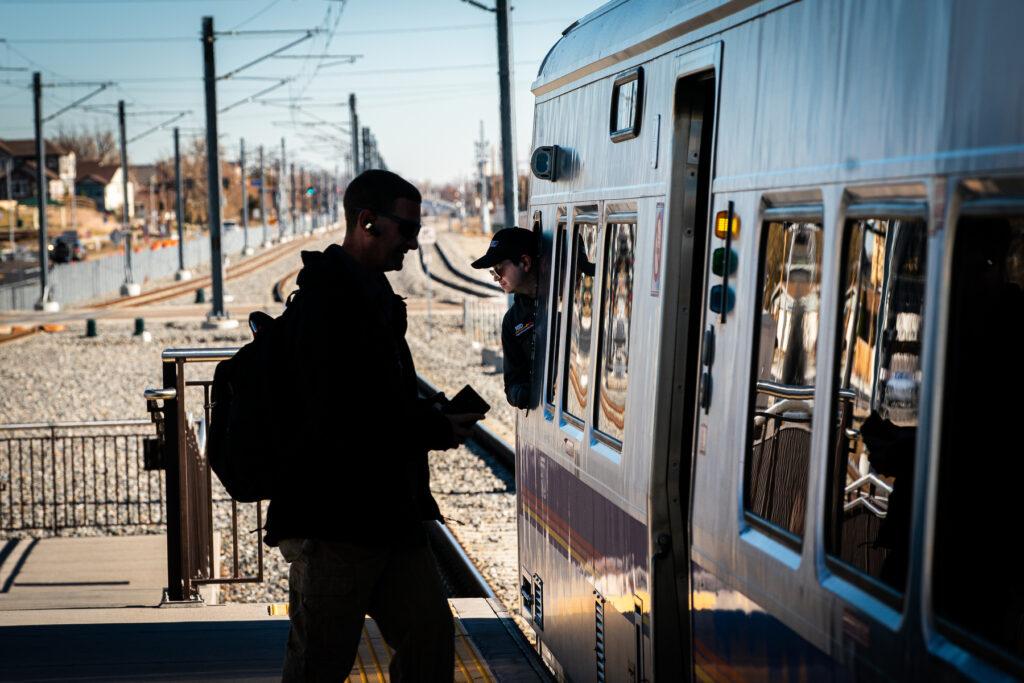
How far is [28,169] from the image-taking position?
146125 mm

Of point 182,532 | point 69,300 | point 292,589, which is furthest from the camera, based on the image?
point 69,300

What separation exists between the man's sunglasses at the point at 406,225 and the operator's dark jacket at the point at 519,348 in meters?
1.88

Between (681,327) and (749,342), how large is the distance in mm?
642

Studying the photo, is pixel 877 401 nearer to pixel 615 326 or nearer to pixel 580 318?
pixel 615 326

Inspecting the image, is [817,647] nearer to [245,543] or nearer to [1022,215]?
[1022,215]

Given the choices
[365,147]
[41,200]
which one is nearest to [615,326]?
[41,200]

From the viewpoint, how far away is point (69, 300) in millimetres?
50031

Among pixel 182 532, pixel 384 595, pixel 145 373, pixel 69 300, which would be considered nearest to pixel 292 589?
pixel 384 595

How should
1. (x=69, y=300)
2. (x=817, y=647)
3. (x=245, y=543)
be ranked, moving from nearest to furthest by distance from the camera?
(x=817, y=647) < (x=245, y=543) < (x=69, y=300)

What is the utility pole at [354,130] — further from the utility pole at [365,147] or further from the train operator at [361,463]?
the train operator at [361,463]

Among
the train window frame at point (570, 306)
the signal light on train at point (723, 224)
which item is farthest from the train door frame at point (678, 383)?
the train window frame at point (570, 306)

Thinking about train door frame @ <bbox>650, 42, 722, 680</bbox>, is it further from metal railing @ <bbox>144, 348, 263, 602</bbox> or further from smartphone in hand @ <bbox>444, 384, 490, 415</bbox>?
metal railing @ <bbox>144, 348, 263, 602</bbox>

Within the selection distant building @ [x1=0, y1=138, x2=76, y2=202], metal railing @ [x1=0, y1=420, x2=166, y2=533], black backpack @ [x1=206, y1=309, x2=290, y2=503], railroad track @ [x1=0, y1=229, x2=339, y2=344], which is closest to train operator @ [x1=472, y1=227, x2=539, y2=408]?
black backpack @ [x1=206, y1=309, x2=290, y2=503]

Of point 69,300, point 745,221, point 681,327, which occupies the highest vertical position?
point 745,221
